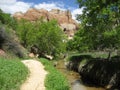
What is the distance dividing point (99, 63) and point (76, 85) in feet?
13.5

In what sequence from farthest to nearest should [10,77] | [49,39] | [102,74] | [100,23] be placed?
[49,39] < [102,74] < [100,23] < [10,77]

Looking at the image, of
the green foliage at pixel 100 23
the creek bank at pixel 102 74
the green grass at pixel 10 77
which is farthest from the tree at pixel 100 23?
the green grass at pixel 10 77

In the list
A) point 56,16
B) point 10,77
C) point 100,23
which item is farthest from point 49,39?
point 56,16

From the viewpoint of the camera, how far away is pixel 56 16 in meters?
143

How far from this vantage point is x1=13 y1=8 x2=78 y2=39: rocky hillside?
13600 cm

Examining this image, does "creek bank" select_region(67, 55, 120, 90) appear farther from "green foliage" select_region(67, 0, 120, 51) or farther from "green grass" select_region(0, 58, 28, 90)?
"green grass" select_region(0, 58, 28, 90)

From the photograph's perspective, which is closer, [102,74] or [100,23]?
[100,23]

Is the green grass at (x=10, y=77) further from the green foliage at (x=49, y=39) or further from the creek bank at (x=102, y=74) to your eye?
the green foliage at (x=49, y=39)

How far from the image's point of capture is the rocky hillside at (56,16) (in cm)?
13600

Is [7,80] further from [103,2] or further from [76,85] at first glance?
[76,85]

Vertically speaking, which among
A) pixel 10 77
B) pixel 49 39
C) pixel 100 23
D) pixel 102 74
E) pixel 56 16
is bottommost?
pixel 102 74

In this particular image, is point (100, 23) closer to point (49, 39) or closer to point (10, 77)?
point (10, 77)

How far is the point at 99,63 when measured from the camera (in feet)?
108

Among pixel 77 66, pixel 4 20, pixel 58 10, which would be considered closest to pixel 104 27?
pixel 77 66
